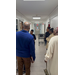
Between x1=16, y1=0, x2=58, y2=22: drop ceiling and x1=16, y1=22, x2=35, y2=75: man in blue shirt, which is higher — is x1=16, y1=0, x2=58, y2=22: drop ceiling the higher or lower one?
the higher one

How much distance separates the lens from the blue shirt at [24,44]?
63.6 inches

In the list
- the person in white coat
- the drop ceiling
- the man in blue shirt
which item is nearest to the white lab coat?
the person in white coat

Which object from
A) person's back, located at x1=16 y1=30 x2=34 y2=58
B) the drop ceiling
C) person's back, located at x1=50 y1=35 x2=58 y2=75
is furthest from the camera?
the drop ceiling

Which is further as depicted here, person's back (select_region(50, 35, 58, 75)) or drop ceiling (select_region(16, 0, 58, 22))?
drop ceiling (select_region(16, 0, 58, 22))

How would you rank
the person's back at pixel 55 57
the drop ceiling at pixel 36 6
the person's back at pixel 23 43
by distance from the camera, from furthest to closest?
1. the drop ceiling at pixel 36 6
2. the person's back at pixel 23 43
3. the person's back at pixel 55 57

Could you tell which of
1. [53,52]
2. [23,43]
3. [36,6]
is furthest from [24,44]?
[36,6]

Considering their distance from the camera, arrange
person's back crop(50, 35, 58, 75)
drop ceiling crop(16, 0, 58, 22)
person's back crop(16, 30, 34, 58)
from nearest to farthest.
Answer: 1. person's back crop(50, 35, 58, 75)
2. person's back crop(16, 30, 34, 58)
3. drop ceiling crop(16, 0, 58, 22)

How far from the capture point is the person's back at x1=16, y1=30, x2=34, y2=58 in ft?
5.30

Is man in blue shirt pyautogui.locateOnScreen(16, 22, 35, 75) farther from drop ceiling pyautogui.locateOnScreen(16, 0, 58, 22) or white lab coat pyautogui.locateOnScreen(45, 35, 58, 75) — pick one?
drop ceiling pyautogui.locateOnScreen(16, 0, 58, 22)

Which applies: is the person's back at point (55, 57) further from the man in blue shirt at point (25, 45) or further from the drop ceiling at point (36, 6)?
the drop ceiling at point (36, 6)

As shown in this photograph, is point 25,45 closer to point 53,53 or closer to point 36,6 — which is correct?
point 53,53

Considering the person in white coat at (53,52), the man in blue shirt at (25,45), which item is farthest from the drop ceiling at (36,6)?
the person in white coat at (53,52)
